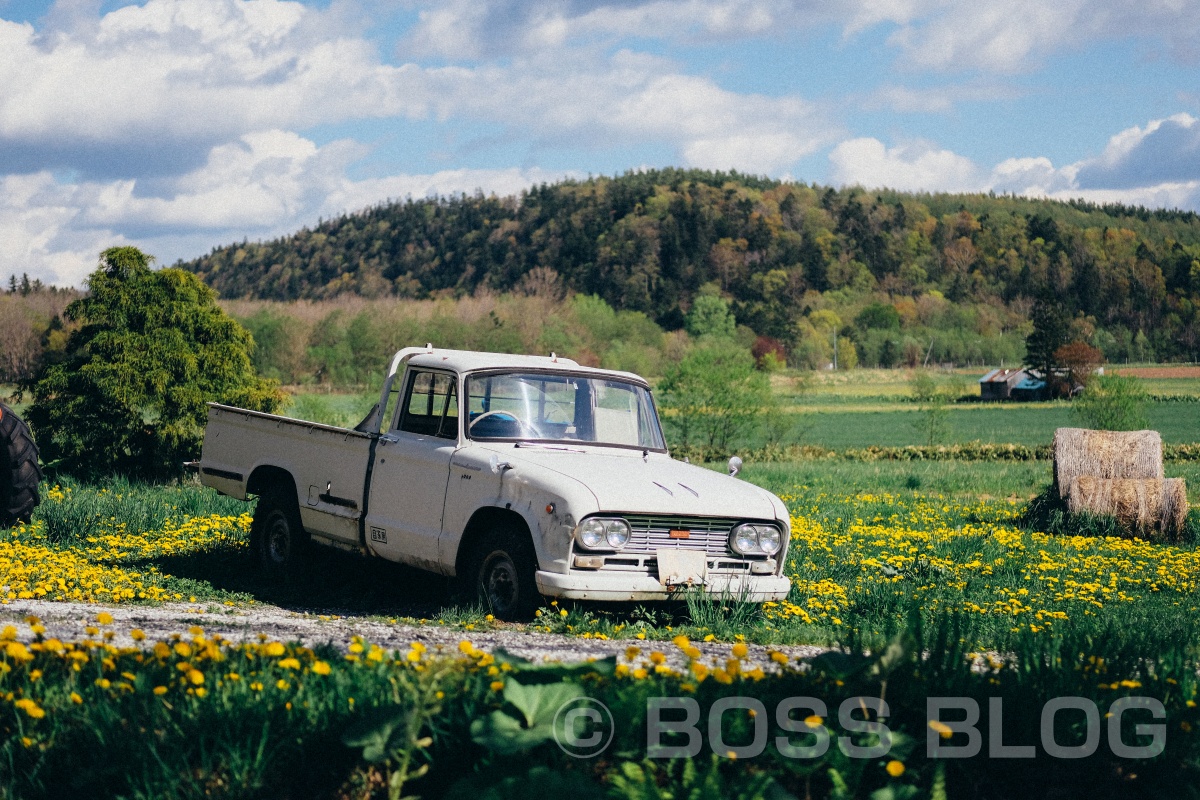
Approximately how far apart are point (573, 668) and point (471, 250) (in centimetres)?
16752

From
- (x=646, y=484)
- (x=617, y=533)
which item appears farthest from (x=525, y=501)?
(x=646, y=484)

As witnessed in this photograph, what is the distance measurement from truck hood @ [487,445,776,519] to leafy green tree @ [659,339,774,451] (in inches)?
1360

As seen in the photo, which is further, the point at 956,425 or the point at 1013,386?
the point at 1013,386

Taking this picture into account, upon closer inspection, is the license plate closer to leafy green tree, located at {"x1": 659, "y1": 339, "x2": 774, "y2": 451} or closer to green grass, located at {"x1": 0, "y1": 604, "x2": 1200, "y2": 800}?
green grass, located at {"x1": 0, "y1": 604, "x2": 1200, "y2": 800}

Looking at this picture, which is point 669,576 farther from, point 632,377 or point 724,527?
point 632,377

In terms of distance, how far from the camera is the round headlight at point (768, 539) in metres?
7.75

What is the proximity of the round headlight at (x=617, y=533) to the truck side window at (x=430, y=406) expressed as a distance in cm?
181

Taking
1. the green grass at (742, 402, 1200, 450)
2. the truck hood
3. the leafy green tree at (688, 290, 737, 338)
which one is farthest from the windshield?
the leafy green tree at (688, 290, 737, 338)

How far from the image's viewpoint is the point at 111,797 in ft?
11.3

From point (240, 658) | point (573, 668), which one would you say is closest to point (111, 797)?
point (240, 658)

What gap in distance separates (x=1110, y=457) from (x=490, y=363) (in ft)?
34.2

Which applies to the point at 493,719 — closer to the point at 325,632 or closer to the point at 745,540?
the point at 325,632

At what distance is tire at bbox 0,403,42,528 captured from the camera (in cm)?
1149
